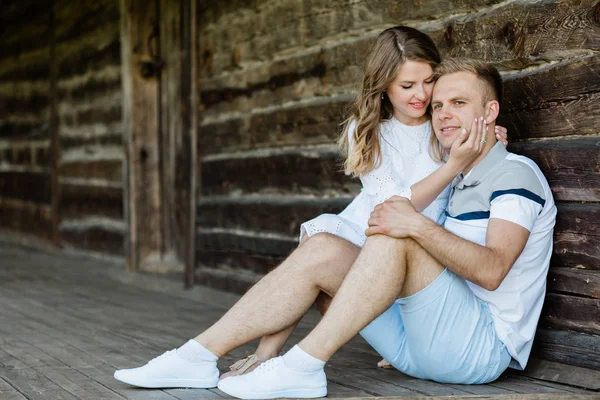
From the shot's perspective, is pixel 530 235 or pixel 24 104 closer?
pixel 530 235

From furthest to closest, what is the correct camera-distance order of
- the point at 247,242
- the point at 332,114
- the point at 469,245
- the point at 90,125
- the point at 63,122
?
the point at 63,122, the point at 90,125, the point at 247,242, the point at 332,114, the point at 469,245

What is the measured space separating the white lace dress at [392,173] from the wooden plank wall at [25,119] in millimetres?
6676

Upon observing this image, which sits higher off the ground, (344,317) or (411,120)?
(411,120)

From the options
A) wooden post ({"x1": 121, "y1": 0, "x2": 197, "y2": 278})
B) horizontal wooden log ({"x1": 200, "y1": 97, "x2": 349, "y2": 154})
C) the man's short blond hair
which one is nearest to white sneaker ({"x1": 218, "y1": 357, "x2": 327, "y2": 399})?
the man's short blond hair

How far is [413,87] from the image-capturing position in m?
3.39

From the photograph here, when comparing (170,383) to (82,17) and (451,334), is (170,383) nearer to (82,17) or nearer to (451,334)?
(451,334)

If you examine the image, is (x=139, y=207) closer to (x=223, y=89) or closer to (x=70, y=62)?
(x=223, y=89)

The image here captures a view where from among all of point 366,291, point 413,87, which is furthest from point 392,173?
point 366,291

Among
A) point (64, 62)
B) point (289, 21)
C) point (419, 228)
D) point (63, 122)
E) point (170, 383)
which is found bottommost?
point (170, 383)

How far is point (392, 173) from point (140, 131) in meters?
4.12

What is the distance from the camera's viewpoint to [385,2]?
4.45 m

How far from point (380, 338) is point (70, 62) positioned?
6444mm

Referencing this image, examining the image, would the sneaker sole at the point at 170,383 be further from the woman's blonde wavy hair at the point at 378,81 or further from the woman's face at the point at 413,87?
the woman's face at the point at 413,87

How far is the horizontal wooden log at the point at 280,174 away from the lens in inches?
196
